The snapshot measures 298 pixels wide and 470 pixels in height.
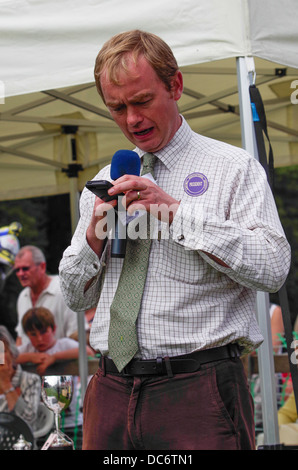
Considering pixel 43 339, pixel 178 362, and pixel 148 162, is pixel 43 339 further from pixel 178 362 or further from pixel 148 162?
pixel 178 362

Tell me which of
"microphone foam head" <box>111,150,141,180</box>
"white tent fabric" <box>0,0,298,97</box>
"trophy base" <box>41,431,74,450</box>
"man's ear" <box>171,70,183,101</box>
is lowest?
"trophy base" <box>41,431,74,450</box>

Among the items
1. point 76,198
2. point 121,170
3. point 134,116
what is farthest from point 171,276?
point 76,198

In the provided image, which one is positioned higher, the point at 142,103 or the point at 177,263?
the point at 142,103

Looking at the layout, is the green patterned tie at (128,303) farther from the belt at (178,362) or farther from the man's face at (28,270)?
the man's face at (28,270)

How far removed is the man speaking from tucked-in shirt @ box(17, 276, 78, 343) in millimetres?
4411

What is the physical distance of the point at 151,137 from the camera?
191 cm

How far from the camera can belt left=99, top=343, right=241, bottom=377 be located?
1.75 metres

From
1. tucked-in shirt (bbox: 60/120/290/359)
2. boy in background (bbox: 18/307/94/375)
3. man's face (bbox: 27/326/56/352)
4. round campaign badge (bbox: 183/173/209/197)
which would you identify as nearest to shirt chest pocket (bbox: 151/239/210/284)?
tucked-in shirt (bbox: 60/120/290/359)

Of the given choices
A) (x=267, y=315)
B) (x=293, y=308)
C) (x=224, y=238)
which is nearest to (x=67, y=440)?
(x=267, y=315)

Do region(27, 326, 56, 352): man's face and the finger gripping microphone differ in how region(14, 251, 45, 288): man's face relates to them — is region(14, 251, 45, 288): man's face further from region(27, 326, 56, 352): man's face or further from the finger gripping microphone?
the finger gripping microphone

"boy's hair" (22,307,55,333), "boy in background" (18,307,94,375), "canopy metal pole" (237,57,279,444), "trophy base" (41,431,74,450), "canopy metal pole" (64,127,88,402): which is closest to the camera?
"canopy metal pole" (237,57,279,444)

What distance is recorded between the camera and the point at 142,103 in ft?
6.04

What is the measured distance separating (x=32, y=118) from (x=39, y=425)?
2.54 m

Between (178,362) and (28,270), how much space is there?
518 centimetres
